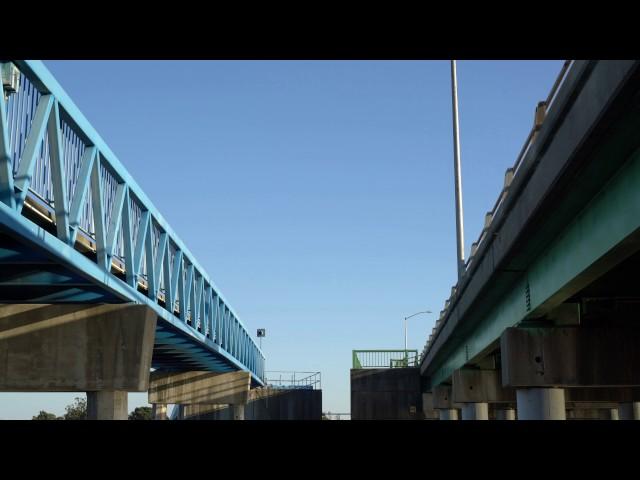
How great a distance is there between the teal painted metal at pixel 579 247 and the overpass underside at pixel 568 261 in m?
0.02

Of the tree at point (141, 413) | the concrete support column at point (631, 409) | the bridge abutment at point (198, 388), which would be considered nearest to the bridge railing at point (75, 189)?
the concrete support column at point (631, 409)

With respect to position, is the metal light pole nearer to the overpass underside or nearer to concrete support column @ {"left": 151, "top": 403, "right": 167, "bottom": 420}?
the overpass underside

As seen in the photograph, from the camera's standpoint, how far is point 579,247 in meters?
15.7

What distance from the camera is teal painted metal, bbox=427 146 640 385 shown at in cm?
1259

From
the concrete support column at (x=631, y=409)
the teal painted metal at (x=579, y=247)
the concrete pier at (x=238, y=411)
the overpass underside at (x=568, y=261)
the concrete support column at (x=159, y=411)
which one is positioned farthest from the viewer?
the concrete pier at (x=238, y=411)

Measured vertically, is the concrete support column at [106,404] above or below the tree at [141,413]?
above

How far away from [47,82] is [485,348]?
711 inches

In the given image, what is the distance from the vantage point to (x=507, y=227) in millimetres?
18609

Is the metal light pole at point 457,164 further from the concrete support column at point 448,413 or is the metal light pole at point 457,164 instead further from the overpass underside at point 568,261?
the concrete support column at point 448,413

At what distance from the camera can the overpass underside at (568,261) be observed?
38.6 ft
